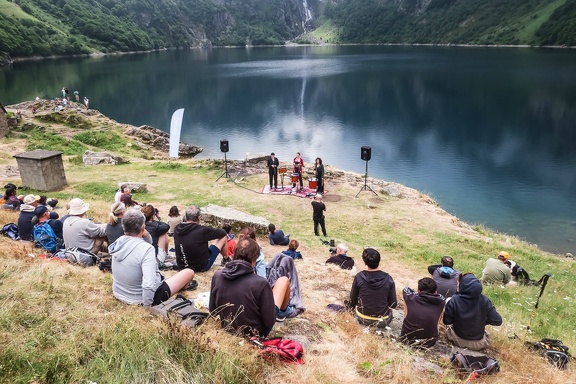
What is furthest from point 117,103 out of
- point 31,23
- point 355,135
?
point 31,23

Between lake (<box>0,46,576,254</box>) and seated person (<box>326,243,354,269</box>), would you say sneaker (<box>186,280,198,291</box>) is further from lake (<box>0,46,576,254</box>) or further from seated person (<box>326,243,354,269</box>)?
lake (<box>0,46,576,254</box>)

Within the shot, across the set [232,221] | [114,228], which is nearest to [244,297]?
[114,228]

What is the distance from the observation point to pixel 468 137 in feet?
128

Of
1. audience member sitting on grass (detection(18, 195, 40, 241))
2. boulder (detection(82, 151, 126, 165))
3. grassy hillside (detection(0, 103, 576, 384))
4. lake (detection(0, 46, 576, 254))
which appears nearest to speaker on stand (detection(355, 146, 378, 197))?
grassy hillside (detection(0, 103, 576, 384))

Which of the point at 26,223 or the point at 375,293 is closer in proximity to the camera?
the point at 375,293

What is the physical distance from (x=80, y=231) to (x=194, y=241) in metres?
2.36

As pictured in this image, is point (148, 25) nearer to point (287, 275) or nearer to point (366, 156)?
point (366, 156)

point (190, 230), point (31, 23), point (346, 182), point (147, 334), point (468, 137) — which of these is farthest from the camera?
point (31, 23)

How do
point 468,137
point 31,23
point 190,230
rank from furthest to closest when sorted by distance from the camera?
point 31,23 → point 468,137 → point 190,230

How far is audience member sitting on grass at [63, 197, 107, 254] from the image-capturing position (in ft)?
25.4

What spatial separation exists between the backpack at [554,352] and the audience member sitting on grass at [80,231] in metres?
8.04

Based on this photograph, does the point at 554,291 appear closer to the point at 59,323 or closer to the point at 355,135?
the point at 59,323

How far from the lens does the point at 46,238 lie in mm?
8250

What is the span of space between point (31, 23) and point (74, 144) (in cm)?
11494
